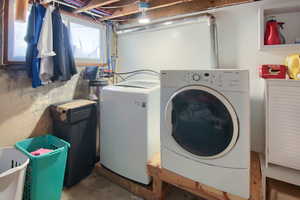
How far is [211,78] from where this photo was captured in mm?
1271

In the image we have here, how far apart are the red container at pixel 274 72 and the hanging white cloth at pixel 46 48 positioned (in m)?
1.90

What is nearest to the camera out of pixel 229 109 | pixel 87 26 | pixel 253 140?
pixel 229 109

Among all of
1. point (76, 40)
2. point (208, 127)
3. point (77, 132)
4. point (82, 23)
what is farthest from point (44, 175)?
point (82, 23)

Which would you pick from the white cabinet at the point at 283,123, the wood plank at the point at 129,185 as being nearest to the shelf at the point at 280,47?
the white cabinet at the point at 283,123

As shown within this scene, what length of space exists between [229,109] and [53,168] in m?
1.48

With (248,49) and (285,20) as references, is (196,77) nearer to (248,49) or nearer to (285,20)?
(248,49)

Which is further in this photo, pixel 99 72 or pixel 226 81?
pixel 99 72

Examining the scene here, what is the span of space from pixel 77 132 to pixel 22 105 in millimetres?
587

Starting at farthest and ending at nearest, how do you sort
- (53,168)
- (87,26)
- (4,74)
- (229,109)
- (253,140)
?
(87,26)
(253,140)
(4,74)
(53,168)
(229,109)

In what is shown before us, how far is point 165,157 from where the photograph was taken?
5.12 feet

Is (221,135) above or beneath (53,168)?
above

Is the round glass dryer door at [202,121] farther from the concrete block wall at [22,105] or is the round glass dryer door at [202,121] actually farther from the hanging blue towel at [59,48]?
the concrete block wall at [22,105]

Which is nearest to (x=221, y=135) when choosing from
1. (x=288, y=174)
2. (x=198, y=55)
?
(x=288, y=174)

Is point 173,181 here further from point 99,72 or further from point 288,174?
point 99,72
